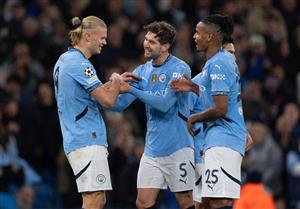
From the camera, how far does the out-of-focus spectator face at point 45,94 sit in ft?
56.7

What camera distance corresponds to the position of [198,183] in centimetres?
1195

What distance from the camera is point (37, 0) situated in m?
19.6

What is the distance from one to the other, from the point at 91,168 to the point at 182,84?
1.27m

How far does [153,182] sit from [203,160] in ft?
2.10

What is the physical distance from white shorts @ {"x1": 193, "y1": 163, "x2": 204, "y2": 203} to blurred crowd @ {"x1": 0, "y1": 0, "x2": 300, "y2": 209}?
130 inches

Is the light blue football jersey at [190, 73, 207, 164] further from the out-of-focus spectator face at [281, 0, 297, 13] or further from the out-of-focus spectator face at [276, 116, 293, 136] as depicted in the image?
the out-of-focus spectator face at [281, 0, 297, 13]

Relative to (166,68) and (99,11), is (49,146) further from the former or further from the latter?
(166,68)

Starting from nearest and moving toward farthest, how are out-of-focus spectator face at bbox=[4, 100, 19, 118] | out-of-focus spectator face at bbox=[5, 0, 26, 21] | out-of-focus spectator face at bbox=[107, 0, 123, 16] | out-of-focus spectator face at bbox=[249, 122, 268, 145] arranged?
out-of-focus spectator face at bbox=[4, 100, 19, 118] → out-of-focus spectator face at bbox=[249, 122, 268, 145] → out-of-focus spectator face at bbox=[5, 0, 26, 21] → out-of-focus spectator face at bbox=[107, 0, 123, 16]

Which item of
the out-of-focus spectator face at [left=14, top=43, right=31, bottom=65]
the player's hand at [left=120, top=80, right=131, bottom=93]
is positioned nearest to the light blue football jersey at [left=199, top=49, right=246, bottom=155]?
the player's hand at [left=120, top=80, right=131, bottom=93]

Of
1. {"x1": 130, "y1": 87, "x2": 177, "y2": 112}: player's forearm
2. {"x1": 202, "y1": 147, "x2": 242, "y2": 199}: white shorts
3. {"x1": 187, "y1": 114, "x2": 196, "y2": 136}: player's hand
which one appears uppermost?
{"x1": 130, "y1": 87, "x2": 177, "y2": 112}: player's forearm

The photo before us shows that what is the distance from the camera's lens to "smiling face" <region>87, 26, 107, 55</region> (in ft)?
38.0

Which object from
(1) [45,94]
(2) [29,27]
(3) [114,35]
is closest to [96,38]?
(1) [45,94]

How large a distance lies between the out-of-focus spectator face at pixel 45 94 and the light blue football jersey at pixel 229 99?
6.26 metres

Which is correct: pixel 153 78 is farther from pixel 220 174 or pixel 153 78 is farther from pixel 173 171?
pixel 220 174
